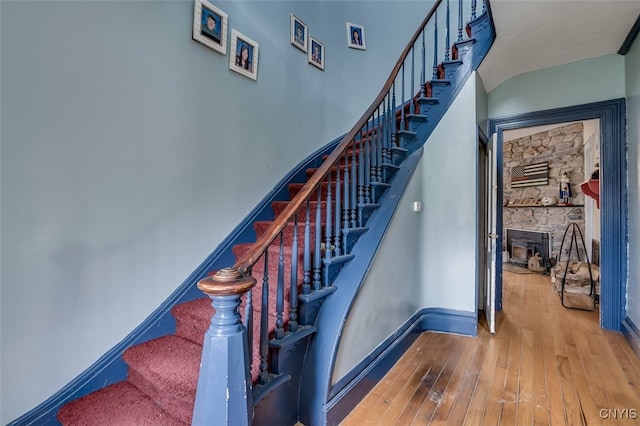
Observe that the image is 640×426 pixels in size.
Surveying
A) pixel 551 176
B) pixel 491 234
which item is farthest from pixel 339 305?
pixel 551 176

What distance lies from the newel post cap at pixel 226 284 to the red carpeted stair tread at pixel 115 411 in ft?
2.69

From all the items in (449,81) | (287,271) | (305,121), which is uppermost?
(449,81)

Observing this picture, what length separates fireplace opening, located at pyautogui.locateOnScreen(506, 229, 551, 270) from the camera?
595 centimetres

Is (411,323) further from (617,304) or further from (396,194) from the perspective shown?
(617,304)

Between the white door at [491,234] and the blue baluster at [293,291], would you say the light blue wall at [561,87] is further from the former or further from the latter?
the blue baluster at [293,291]

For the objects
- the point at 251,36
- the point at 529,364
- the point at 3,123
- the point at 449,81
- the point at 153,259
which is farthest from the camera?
the point at 449,81

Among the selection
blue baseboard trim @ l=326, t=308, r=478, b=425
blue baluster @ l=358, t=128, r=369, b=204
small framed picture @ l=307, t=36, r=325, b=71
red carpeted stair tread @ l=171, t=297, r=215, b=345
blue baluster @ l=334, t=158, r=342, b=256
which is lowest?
blue baseboard trim @ l=326, t=308, r=478, b=425

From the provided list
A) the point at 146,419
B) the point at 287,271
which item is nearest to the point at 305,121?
the point at 287,271

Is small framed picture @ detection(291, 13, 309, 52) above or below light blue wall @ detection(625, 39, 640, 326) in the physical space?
above

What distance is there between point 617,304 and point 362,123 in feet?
10.0

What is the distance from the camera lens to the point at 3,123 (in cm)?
126

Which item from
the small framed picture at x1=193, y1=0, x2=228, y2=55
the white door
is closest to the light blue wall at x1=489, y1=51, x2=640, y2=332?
the white door

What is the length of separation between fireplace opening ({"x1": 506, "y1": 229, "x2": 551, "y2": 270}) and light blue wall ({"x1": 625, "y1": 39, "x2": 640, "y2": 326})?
3544 mm

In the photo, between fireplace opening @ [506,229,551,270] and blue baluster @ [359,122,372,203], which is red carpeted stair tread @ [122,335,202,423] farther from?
fireplace opening @ [506,229,551,270]
